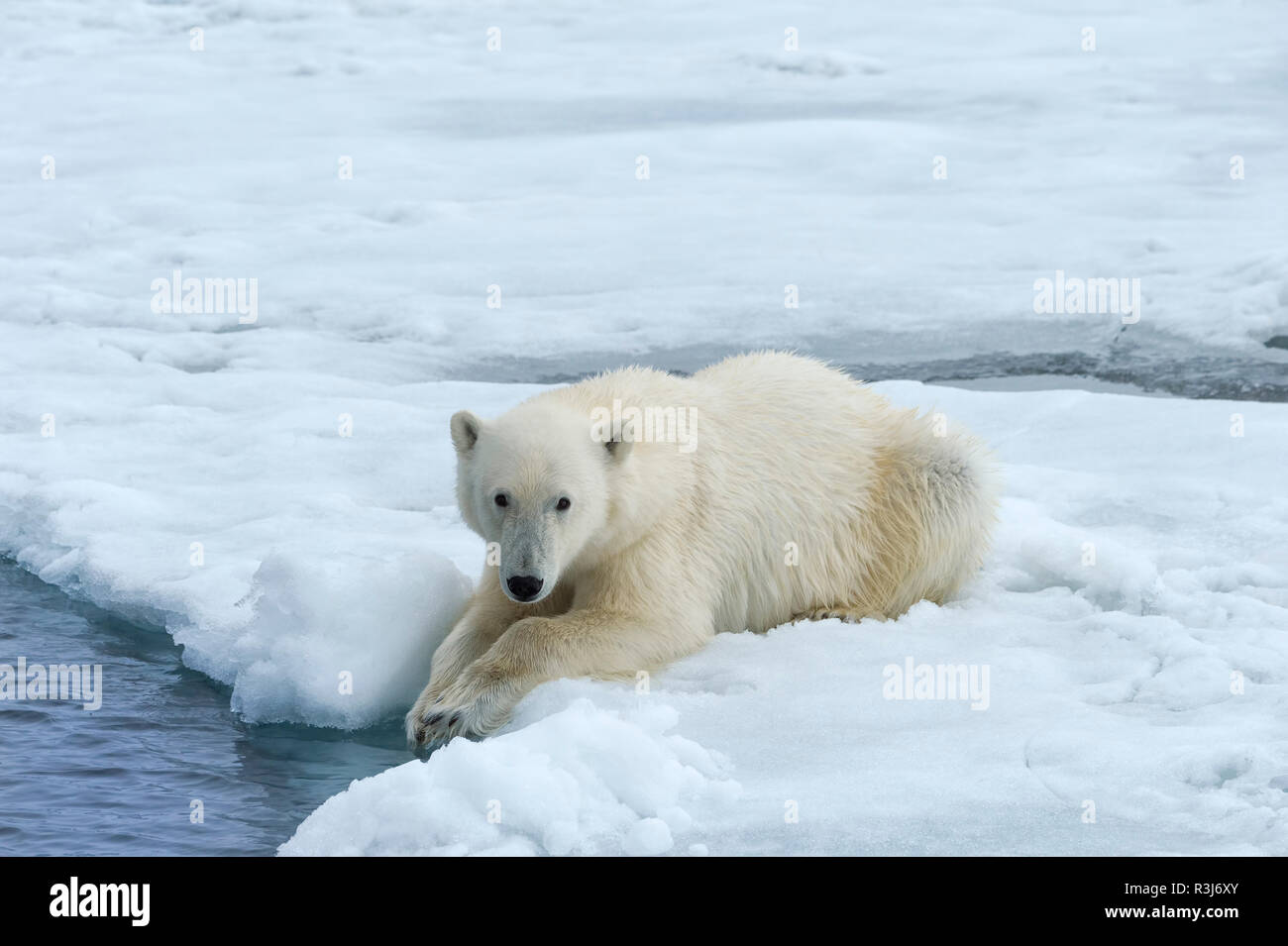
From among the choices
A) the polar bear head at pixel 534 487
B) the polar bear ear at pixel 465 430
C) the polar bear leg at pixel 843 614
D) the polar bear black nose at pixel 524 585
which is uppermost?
the polar bear ear at pixel 465 430

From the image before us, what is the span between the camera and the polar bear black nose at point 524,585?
4.18m

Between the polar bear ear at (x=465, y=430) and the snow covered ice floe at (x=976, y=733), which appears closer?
the snow covered ice floe at (x=976, y=733)

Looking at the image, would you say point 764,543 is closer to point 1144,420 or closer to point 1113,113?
point 1144,420

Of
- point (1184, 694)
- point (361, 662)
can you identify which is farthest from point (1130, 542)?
point (361, 662)

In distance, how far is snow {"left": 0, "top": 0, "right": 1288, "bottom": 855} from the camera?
366cm

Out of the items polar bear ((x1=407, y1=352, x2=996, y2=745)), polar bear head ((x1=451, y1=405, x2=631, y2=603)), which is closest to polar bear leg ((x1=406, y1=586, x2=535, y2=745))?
polar bear ((x1=407, y1=352, x2=996, y2=745))

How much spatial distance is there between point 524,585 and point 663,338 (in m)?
4.79

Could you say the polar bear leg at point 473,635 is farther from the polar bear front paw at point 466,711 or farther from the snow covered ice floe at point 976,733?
the snow covered ice floe at point 976,733

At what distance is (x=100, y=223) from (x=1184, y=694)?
9.27 metres

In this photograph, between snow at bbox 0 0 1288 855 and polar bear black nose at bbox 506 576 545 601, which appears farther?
polar bear black nose at bbox 506 576 545 601

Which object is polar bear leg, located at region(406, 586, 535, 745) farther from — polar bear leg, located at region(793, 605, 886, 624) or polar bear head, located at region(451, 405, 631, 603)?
polar bear leg, located at region(793, 605, 886, 624)

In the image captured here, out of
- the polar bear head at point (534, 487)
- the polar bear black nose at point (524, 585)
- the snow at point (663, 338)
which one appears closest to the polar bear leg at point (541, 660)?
the snow at point (663, 338)

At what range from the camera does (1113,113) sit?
13352 millimetres

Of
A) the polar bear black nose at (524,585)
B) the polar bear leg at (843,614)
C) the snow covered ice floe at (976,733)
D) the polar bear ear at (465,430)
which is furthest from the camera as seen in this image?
the polar bear leg at (843,614)
